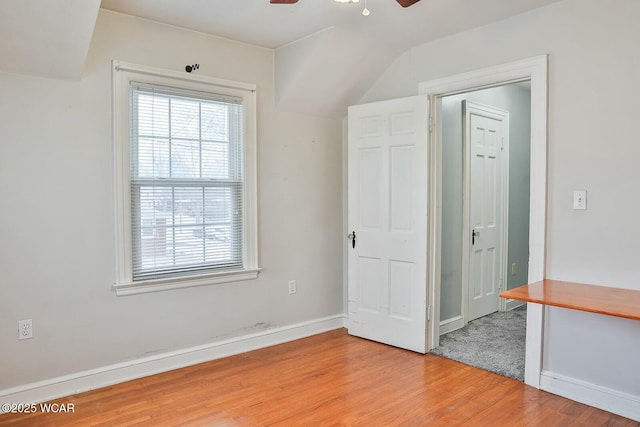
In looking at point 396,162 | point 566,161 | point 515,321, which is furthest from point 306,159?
point 515,321

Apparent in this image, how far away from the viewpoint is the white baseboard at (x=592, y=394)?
244 cm

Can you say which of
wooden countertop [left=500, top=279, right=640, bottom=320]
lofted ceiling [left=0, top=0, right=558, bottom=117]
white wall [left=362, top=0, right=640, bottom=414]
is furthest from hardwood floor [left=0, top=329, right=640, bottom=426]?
lofted ceiling [left=0, top=0, right=558, bottom=117]

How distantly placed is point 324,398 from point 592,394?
1.60 m

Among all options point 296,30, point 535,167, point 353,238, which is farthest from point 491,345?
point 296,30

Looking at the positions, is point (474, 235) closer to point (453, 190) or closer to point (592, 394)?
point (453, 190)

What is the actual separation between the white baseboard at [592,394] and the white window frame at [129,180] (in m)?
2.25

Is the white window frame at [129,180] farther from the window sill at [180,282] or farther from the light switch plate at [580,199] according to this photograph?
the light switch plate at [580,199]

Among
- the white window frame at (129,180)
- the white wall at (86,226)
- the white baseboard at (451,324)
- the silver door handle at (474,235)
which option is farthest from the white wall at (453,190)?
the white window frame at (129,180)

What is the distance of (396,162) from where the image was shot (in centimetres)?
358

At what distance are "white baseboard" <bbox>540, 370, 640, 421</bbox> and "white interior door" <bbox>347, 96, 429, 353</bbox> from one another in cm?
94

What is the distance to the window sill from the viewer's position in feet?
9.73

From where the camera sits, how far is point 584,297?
7.56 feet

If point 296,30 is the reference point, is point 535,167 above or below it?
below

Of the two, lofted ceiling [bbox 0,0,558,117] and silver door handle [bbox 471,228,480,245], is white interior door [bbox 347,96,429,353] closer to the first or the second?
lofted ceiling [bbox 0,0,558,117]
